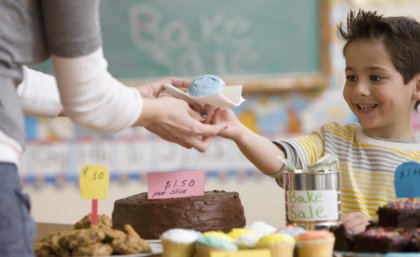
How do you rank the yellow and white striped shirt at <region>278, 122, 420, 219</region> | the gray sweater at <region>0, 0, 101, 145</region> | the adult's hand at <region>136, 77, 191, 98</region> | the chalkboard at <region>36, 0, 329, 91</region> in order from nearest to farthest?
the gray sweater at <region>0, 0, 101, 145</region>, the adult's hand at <region>136, 77, 191, 98</region>, the yellow and white striped shirt at <region>278, 122, 420, 219</region>, the chalkboard at <region>36, 0, 329, 91</region>

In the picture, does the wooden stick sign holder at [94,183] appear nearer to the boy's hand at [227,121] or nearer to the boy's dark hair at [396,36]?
the boy's hand at [227,121]

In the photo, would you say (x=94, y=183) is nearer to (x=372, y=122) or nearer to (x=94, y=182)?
(x=94, y=182)

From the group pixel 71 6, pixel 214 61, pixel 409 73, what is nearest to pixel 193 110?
pixel 71 6

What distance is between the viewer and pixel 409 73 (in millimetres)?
2088

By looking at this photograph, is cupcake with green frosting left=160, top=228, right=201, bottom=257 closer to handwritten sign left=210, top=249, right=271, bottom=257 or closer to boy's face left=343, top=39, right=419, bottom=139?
handwritten sign left=210, top=249, right=271, bottom=257

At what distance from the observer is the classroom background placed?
3.17 metres

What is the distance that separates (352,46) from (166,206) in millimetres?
894

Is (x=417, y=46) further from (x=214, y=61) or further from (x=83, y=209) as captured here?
(x=83, y=209)

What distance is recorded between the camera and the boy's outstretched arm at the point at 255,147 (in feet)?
5.54

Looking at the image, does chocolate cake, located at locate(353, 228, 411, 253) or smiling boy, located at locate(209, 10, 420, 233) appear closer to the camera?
chocolate cake, located at locate(353, 228, 411, 253)

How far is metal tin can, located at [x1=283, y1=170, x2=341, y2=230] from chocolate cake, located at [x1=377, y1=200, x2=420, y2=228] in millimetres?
90

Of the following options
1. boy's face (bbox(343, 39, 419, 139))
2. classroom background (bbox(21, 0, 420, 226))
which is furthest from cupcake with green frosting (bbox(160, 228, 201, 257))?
classroom background (bbox(21, 0, 420, 226))

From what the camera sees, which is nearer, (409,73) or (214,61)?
(409,73)

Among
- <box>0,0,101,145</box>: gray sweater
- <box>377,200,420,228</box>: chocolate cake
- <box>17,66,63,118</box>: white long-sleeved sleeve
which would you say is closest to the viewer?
<box>0,0,101,145</box>: gray sweater
